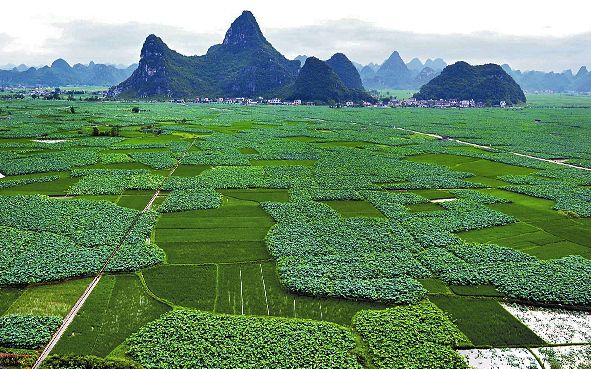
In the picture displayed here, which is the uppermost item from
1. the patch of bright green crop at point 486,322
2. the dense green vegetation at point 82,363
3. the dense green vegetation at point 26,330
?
the dense green vegetation at point 26,330

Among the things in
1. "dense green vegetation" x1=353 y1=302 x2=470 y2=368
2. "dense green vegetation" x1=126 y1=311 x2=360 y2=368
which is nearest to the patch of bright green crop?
"dense green vegetation" x1=353 y1=302 x2=470 y2=368

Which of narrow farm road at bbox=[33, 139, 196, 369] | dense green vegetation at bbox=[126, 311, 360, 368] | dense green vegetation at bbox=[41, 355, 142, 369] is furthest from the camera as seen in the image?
narrow farm road at bbox=[33, 139, 196, 369]

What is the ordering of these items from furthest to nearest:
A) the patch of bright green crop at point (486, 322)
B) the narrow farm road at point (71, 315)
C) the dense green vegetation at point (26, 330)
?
1. the patch of bright green crop at point (486, 322)
2. the dense green vegetation at point (26, 330)
3. the narrow farm road at point (71, 315)

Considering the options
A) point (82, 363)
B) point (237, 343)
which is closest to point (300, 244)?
point (237, 343)

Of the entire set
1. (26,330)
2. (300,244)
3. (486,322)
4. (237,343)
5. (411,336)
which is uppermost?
(300,244)

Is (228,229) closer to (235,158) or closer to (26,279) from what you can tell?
(26,279)

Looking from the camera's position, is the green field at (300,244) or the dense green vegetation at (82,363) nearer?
the dense green vegetation at (82,363)

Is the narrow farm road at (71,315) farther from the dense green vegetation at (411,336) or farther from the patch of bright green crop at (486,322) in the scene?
the patch of bright green crop at (486,322)

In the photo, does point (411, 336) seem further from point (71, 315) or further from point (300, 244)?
point (71, 315)

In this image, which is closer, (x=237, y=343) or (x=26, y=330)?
(x=237, y=343)

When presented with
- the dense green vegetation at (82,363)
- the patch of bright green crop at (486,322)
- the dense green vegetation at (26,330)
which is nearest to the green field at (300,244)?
the patch of bright green crop at (486,322)

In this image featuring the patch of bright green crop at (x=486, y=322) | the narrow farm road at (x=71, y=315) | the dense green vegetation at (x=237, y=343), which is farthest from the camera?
the patch of bright green crop at (x=486, y=322)

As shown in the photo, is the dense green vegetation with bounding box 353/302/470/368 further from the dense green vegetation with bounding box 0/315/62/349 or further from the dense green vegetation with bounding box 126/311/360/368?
the dense green vegetation with bounding box 0/315/62/349
